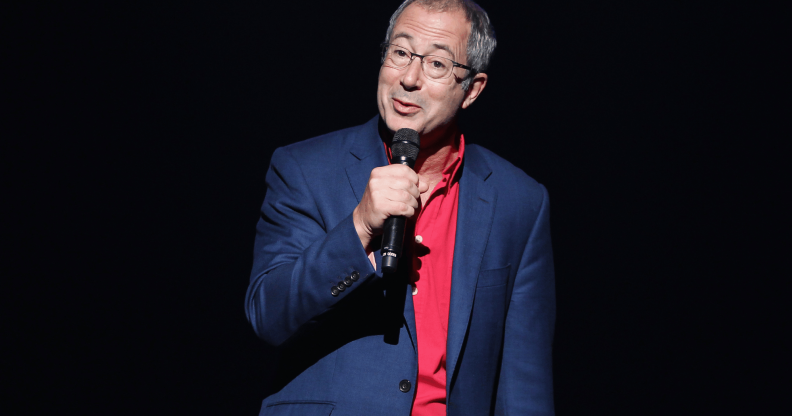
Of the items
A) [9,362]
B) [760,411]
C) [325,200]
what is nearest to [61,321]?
[9,362]

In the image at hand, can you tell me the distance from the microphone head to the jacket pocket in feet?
1.90

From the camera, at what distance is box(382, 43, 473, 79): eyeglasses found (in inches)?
Result: 59.7

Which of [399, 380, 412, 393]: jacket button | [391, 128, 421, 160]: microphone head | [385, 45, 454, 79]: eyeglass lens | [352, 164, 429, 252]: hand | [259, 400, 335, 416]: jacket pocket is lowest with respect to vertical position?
[259, 400, 335, 416]: jacket pocket

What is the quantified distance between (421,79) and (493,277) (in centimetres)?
53

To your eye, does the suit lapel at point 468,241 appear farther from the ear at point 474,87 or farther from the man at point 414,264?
the ear at point 474,87

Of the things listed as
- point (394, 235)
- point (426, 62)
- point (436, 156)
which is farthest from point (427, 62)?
point (394, 235)

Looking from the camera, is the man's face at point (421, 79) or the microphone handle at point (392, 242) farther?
the man's face at point (421, 79)

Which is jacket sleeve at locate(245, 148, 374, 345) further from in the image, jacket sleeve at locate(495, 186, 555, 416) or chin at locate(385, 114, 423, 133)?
jacket sleeve at locate(495, 186, 555, 416)

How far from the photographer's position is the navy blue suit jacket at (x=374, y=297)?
1.28 meters

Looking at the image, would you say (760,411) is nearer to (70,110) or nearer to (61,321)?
(61,321)

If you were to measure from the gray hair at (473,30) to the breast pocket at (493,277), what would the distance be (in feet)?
1.60

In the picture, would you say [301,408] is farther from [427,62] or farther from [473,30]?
[473,30]

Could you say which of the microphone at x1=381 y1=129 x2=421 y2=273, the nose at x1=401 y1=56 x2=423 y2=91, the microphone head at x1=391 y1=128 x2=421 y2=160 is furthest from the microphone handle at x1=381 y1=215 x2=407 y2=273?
the nose at x1=401 y1=56 x2=423 y2=91

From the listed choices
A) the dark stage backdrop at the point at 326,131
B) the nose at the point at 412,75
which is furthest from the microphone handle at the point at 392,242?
the dark stage backdrop at the point at 326,131
